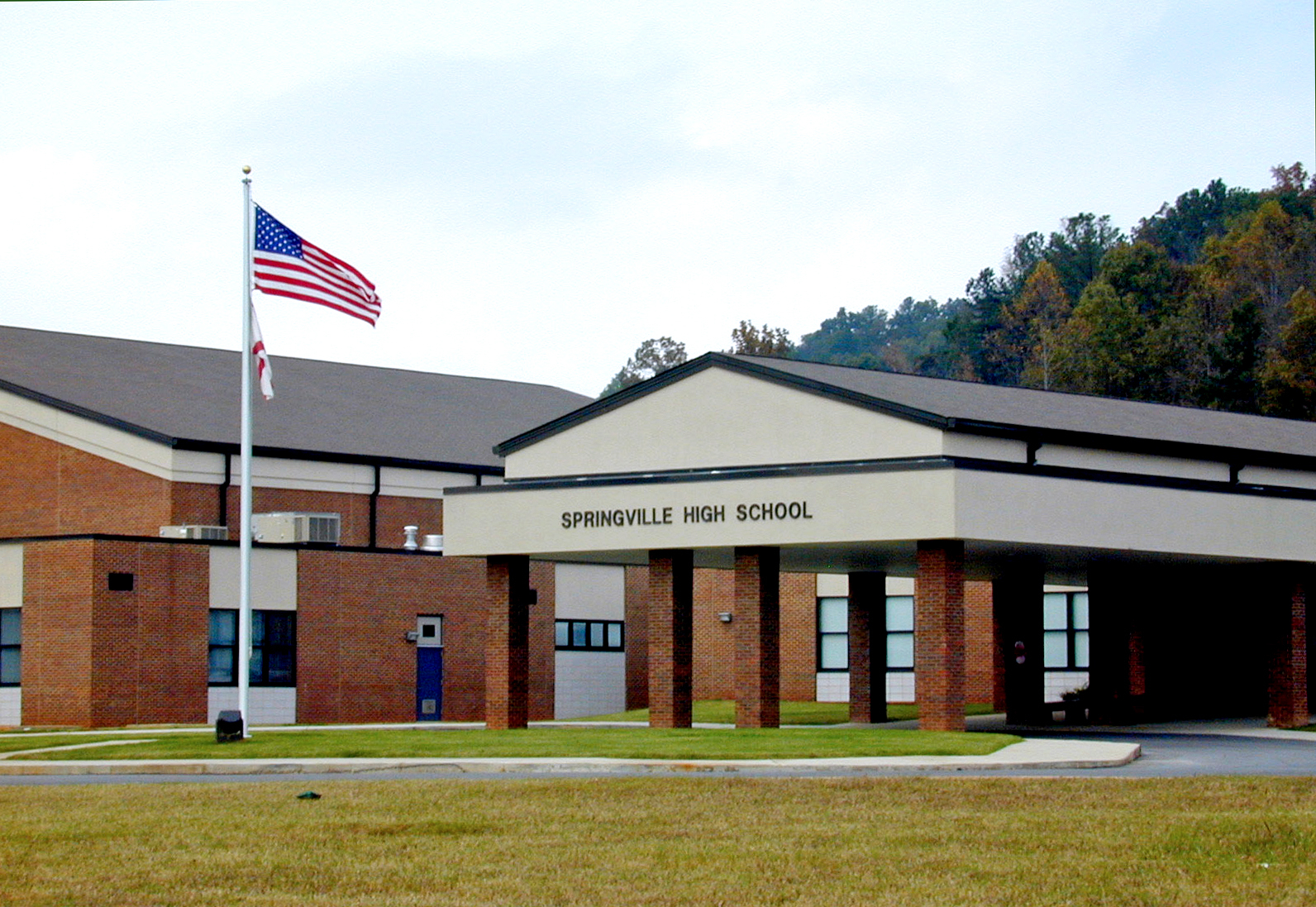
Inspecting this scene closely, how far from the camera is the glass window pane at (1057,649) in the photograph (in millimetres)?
55812

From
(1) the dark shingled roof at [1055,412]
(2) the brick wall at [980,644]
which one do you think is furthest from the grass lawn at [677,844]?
(2) the brick wall at [980,644]

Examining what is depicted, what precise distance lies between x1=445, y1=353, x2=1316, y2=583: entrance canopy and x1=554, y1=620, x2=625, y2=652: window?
40.4ft

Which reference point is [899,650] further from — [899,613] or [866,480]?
[866,480]

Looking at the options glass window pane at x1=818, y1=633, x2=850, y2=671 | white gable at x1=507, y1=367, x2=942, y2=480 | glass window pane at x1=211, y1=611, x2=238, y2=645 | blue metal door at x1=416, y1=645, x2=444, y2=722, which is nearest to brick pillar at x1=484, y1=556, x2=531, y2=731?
white gable at x1=507, y1=367, x2=942, y2=480

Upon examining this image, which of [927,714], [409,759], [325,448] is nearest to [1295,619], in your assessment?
[927,714]

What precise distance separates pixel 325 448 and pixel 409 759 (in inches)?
980

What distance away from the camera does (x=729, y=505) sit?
37.4 meters

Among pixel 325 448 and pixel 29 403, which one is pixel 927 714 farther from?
pixel 29 403

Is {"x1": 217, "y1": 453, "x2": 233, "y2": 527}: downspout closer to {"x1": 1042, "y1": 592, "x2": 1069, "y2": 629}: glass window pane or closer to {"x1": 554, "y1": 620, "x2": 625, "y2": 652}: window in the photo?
{"x1": 554, "y1": 620, "x2": 625, "y2": 652}: window

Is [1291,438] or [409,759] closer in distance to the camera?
[409,759]

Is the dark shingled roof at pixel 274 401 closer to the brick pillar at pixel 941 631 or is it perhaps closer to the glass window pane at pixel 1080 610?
the glass window pane at pixel 1080 610

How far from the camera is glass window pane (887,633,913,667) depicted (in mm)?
55344

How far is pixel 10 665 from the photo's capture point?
4584 cm

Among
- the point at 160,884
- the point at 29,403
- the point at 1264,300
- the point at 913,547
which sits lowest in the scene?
the point at 160,884
